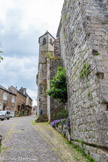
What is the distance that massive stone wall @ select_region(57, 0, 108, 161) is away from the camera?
252 centimetres

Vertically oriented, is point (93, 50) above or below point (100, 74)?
above

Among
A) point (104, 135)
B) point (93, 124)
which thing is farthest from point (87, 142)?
point (104, 135)

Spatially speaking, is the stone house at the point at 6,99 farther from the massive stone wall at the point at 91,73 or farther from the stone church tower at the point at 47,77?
the massive stone wall at the point at 91,73

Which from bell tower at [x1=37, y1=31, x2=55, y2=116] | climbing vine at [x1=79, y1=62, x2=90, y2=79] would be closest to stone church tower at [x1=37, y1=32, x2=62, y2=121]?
bell tower at [x1=37, y1=31, x2=55, y2=116]

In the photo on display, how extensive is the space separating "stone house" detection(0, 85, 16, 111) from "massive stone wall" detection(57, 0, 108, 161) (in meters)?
20.6

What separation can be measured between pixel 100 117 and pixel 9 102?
24067 mm

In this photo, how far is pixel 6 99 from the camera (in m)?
23.1

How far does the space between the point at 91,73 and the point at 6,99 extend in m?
23.2

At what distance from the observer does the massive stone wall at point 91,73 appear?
252cm

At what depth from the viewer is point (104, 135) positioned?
2336 mm

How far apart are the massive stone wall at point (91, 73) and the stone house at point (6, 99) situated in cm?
2061

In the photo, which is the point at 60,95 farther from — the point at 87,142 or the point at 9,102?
the point at 9,102

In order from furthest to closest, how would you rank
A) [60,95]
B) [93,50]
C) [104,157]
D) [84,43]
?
[60,95] < [84,43] < [93,50] < [104,157]

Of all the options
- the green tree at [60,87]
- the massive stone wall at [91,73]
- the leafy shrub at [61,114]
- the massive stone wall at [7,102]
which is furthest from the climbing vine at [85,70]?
the massive stone wall at [7,102]
